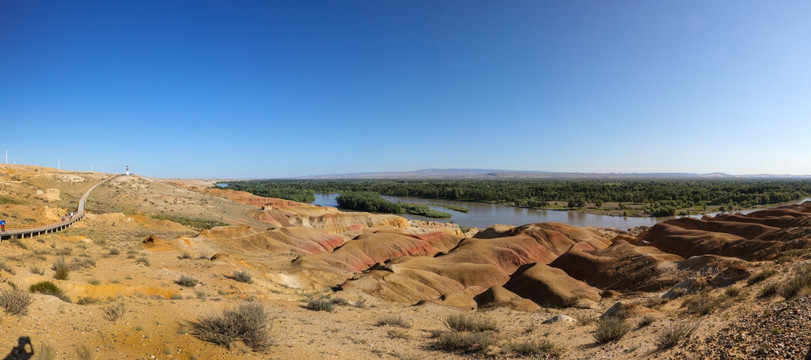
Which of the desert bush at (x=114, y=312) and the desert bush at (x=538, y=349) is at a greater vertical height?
the desert bush at (x=114, y=312)

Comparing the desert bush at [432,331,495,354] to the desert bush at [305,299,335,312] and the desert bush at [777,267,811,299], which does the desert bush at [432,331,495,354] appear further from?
the desert bush at [777,267,811,299]

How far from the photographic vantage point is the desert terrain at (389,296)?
847 cm

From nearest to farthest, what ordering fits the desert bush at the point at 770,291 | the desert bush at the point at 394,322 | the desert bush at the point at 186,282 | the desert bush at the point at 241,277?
the desert bush at the point at 770,291 < the desert bush at the point at 394,322 < the desert bush at the point at 186,282 < the desert bush at the point at 241,277

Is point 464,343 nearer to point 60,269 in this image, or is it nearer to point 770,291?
point 770,291

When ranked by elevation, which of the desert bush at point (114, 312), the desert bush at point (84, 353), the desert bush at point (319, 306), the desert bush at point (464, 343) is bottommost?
the desert bush at point (319, 306)

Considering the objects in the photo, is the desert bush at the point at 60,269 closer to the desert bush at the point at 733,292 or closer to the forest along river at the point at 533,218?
the desert bush at the point at 733,292

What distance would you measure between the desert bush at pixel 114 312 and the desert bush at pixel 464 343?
8.57 metres

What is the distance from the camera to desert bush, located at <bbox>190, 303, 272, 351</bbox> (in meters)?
9.13

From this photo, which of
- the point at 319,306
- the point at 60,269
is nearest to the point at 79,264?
the point at 60,269

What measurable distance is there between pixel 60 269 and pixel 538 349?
1644 cm

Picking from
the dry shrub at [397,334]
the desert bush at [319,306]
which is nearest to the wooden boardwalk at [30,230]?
the desert bush at [319,306]

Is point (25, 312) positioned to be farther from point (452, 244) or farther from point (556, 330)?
point (452, 244)

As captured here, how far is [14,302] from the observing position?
320 inches

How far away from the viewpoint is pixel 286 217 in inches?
2240
